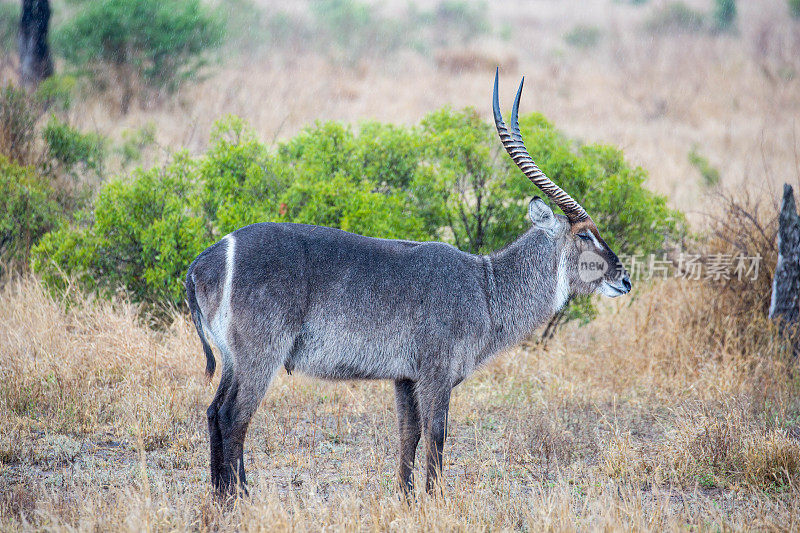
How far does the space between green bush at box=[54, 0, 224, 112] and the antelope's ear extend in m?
12.2

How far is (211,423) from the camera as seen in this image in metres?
4.28

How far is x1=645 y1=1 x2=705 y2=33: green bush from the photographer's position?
29.8 m

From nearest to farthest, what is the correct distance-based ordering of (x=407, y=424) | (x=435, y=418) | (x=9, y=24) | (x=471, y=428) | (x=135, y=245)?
(x=435, y=418) < (x=407, y=424) < (x=471, y=428) < (x=135, y=245) < (x=9, y=24)

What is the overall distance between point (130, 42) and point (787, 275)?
13.2 meters

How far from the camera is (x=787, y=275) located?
263 inches

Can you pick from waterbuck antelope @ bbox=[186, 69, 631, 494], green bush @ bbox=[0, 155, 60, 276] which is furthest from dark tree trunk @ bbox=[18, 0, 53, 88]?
waterbuck antelope @ bbox=[186, 69, 631, 494]

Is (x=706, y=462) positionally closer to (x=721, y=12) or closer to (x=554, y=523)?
(x=554, y=523)

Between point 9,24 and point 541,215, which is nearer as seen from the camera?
point 541,215

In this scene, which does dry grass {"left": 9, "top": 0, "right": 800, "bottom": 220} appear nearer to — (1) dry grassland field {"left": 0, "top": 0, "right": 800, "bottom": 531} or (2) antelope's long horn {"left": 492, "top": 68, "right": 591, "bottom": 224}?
(1) dry grassland field {"left": 0, "top": 0, "right": 800, "bottom": 531}

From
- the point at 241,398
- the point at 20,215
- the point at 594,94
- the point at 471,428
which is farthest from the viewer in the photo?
the point at 594,94

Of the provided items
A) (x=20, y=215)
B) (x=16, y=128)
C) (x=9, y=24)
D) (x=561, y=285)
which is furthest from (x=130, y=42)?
(x=561, y=285)

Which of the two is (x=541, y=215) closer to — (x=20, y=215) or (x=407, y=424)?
(x=407, y=424)

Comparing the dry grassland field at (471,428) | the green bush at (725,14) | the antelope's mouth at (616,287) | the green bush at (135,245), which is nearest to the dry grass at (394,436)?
the dry grassland field at (471,428)

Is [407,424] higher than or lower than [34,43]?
lower
